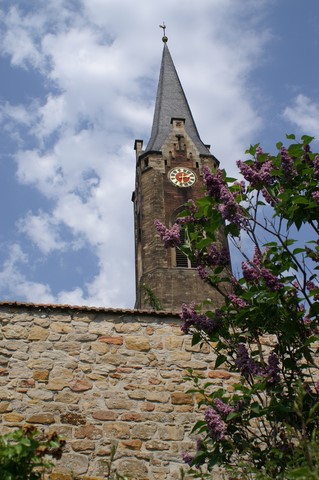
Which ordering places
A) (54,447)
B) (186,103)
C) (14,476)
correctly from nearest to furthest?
(14,476)
(54,447)
(186,103)

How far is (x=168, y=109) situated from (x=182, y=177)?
8119mm

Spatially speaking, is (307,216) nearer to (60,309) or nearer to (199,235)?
(199,235)

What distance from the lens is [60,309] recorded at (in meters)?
7.09

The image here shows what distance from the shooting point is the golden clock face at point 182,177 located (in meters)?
30.0

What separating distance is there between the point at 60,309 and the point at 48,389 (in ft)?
3.33

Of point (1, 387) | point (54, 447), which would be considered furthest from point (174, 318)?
point (54, 447)

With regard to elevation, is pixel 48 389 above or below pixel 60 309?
below

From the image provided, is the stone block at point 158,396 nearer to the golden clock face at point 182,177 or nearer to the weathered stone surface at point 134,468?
the weathered stone surface at point 134,468

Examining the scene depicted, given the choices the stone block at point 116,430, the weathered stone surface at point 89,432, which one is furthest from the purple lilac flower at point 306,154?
the weathered stone surface at point 89,432

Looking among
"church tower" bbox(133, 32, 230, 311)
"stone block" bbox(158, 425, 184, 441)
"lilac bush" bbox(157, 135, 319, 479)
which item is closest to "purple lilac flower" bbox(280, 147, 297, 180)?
"lilac bush" bbox(157, 135, 319, 479)

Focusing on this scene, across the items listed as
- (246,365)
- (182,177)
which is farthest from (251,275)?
(182,177)

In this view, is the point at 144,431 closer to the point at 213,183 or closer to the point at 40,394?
the point at 40,394

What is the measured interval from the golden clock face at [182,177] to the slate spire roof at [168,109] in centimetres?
218

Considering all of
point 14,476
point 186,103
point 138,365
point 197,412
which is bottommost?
point 14,476
